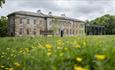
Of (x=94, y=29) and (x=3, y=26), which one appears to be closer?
(x=3, y=26)

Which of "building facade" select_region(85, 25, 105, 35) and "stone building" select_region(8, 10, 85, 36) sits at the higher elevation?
"stone building" select_region(8, 10, 85, 36)

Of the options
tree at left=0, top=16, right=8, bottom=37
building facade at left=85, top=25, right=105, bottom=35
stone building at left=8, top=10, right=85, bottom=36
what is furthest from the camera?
building facade at left=85, top=25, right=105, bottom=35

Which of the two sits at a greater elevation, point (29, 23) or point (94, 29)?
point (29, 23)

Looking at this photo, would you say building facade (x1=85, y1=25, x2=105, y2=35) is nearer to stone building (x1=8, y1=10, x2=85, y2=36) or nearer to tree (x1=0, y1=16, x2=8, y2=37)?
stone building (x1=8, y1=10, x2=85, y2=36)

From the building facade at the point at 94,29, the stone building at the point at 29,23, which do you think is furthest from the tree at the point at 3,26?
the building facade at the point at 94,29

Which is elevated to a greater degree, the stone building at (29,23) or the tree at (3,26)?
the stone building at (29,23)

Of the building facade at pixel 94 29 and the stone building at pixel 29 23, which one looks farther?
the building facade at pixel 94 29

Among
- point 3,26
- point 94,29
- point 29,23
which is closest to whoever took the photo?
point 29,23

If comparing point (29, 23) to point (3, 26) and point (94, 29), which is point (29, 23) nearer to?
point (3, 26)

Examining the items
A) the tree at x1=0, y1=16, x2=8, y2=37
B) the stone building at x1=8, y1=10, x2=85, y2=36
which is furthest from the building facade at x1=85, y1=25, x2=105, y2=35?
the tree at x1=0, y1=16, x2=8, y2=37

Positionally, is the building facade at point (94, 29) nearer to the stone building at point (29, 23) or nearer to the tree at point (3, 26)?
the stone building at point (29, 23)

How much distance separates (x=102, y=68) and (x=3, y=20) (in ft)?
288

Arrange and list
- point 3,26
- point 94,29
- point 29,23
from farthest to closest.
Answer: point 94,29 → point 3,26 → point 29,23

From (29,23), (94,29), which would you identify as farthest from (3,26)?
(94,29)
